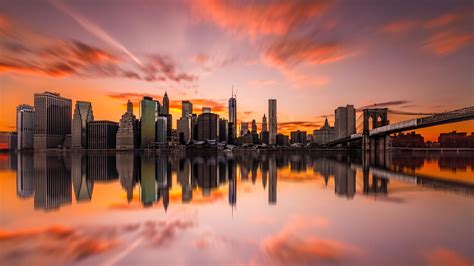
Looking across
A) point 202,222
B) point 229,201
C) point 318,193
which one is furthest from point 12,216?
point 318,193

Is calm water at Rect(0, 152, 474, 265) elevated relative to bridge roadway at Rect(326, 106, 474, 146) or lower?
lower

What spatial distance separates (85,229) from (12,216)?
3992mm

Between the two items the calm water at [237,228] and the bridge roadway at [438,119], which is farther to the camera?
the bridge roadway at [438,119]

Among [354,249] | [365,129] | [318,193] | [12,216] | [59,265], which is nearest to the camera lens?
[59,265]

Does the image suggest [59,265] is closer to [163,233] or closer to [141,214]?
[163,233]

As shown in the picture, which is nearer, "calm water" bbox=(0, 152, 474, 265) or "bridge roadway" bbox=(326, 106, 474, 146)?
"calm water" bbox=(0, 152, 474, 265)

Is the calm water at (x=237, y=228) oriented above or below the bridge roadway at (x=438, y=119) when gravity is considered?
below

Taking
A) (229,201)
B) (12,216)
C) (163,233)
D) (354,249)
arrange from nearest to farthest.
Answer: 1. (354,249)
2. (163,233)
3. (12,216)
4. (229,201)

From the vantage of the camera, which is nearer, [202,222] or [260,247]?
[260,247]

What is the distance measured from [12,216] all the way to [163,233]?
659cm

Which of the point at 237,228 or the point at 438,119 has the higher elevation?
the point at 438,119

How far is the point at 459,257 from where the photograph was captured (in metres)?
7.26

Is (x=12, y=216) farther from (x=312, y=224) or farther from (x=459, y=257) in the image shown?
(x=459, y=257)

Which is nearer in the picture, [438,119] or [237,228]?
[237,228]
